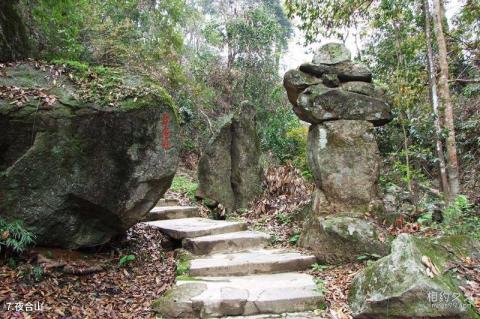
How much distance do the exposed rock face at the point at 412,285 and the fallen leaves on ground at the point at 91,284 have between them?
2274mm

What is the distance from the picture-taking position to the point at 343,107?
17.9ft

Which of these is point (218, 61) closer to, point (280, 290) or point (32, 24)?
point (32, 24)

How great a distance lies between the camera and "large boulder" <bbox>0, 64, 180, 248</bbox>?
3982 millimetres

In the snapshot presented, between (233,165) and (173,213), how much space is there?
1.82 metres

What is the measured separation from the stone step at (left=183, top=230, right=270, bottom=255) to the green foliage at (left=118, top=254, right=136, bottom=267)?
0.83 metres

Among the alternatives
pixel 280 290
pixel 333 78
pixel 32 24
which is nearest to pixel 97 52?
pixel 32 24

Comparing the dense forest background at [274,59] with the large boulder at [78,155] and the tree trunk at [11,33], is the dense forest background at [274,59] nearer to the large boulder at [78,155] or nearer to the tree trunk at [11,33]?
the tree trunk at [11,33]

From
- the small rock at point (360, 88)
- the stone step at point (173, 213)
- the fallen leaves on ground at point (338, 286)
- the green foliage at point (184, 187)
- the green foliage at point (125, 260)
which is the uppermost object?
the small rock at point (360, 88)

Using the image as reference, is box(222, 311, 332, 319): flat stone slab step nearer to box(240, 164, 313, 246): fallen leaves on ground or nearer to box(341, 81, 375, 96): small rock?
box(240, 164, 313, 246): fallen leaves on ground

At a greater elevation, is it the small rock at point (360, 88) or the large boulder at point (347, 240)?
the small rock at point (360, 88)

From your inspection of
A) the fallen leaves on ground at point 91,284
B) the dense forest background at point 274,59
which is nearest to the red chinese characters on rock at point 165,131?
the dense forest background at point 274,59

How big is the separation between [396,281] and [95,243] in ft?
11.8

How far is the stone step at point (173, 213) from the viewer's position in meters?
7.04

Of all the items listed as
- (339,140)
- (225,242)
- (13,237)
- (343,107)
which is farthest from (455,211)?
(13,237)
